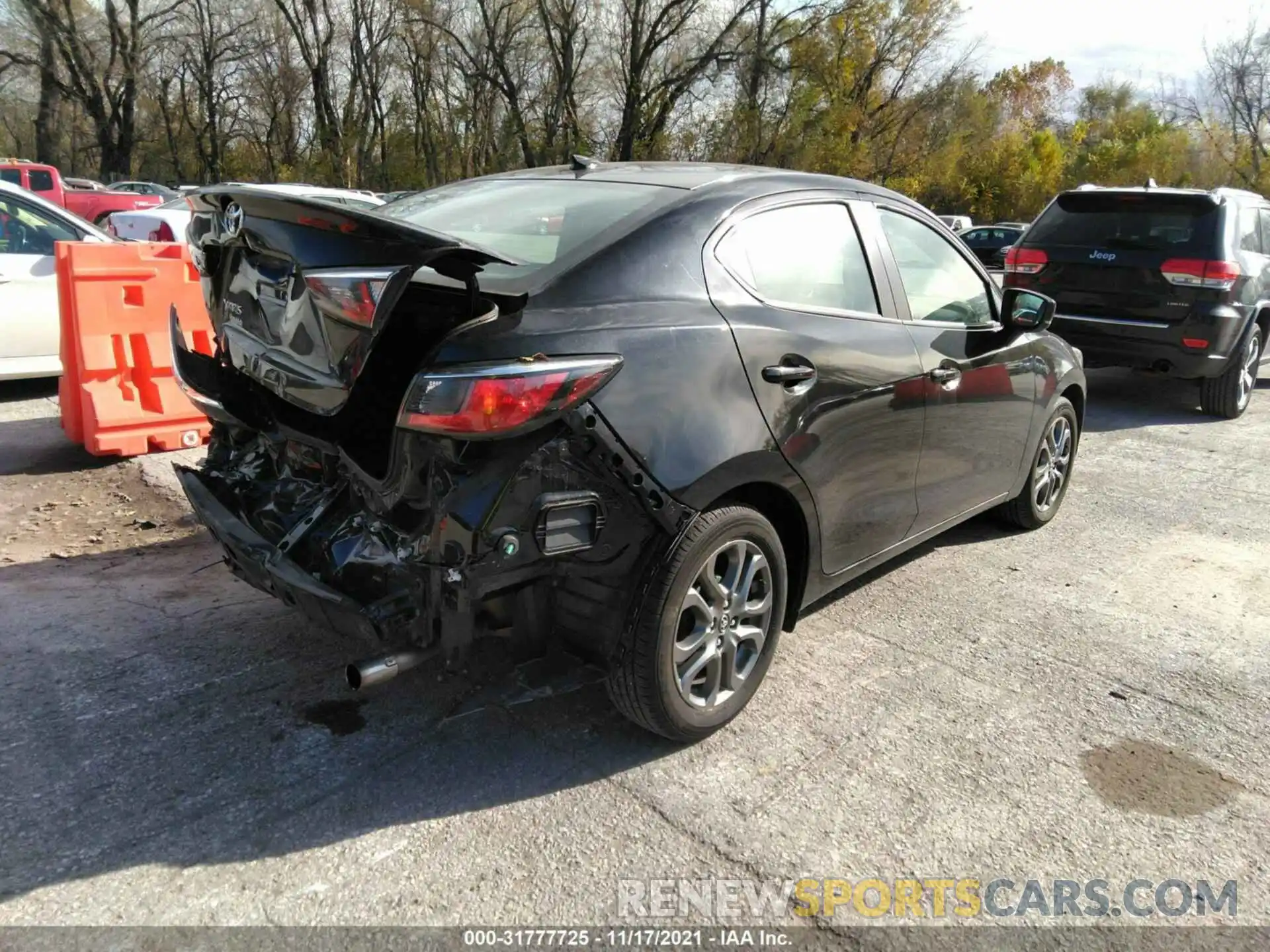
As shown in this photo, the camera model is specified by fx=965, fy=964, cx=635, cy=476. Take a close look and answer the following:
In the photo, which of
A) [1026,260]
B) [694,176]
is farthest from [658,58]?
[694,176]

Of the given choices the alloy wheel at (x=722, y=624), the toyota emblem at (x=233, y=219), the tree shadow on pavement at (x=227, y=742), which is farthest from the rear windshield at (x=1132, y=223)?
the toyota emblem at (x=233, y=219)

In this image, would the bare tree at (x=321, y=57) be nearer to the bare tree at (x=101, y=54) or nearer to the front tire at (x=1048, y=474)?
the bare tree at (x=101, y=54)

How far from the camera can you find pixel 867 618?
411cm

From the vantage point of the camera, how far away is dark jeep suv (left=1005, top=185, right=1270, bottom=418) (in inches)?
309

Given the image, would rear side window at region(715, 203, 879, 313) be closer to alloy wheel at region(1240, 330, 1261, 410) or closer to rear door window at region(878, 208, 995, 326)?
rear door window at region(878, 208, 995, 326)

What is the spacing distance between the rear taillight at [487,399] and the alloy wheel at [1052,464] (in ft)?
11.1

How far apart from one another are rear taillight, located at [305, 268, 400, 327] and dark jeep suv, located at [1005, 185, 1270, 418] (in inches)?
287

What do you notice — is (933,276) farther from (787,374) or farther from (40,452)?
(40,452)

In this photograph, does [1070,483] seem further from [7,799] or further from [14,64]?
[14,64]

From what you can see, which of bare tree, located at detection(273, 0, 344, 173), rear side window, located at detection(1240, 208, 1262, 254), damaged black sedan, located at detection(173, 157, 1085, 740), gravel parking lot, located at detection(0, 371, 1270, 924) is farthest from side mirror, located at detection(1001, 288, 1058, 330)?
bare tree, located at detection(273, 0, 344, 173)

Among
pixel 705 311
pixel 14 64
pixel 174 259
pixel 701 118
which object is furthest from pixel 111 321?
pixel 14 64

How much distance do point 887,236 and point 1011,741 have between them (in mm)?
1956

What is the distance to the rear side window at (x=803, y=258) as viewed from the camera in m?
3.18

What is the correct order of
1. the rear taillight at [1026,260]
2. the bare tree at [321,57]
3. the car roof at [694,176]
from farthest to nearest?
the bare tree at [321,57] < the rear taillight at [1026,260] < the car roof at [694,176]
